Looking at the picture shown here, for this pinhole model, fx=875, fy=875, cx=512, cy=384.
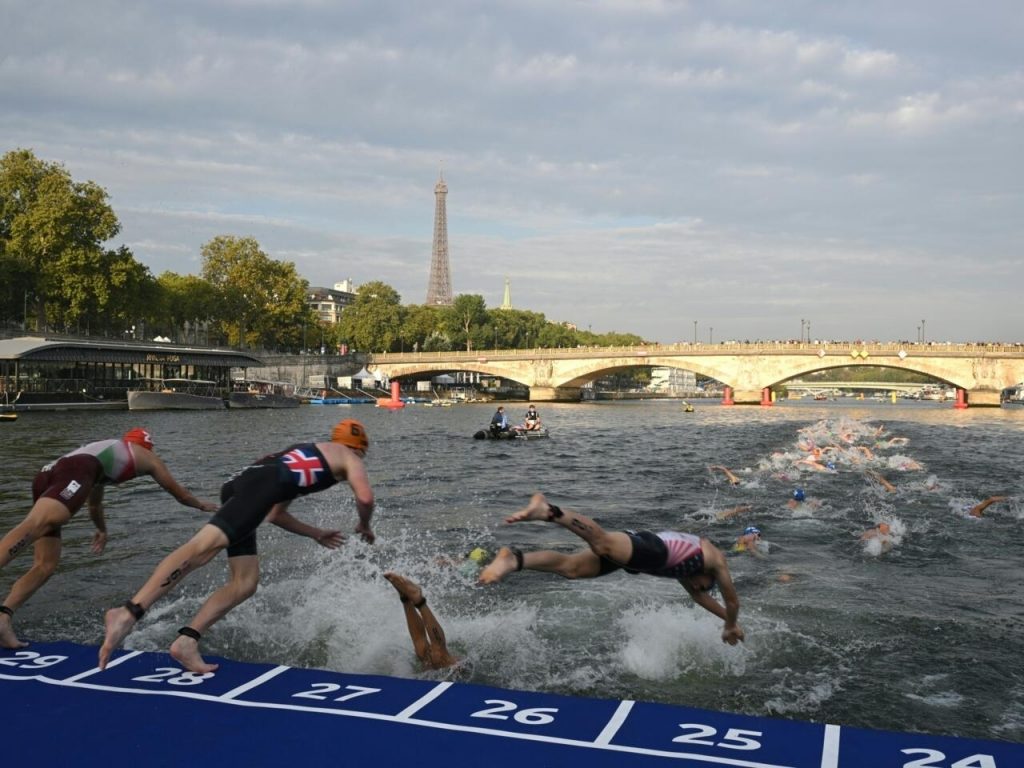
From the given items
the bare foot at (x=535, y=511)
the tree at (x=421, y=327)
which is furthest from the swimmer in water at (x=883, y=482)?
the tree at (x=421, y=327)

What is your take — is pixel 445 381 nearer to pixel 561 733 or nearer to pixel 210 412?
pixel 210 412

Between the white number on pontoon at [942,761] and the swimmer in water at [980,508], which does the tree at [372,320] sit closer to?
the swimmer in water at [980,508]

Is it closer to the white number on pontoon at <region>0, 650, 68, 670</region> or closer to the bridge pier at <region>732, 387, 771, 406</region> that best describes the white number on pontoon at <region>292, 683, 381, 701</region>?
the white number on pontoon at <region>0, 650, 68, 670</region>

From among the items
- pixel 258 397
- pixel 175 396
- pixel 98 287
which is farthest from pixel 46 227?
pixel 258 397

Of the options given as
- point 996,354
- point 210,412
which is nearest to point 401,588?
point 210,412

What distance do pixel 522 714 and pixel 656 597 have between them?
5642mm

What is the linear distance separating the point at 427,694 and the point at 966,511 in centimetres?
1685

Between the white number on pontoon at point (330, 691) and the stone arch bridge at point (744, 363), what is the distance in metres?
88.7

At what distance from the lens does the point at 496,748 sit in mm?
5633

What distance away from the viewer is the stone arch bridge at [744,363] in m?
87.4

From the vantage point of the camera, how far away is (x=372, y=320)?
125 meters

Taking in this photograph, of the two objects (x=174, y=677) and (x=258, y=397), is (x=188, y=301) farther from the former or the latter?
(x=174, y=677)

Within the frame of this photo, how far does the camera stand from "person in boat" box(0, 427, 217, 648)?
7.99 metres

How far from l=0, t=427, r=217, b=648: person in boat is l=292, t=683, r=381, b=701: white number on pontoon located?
266cm
